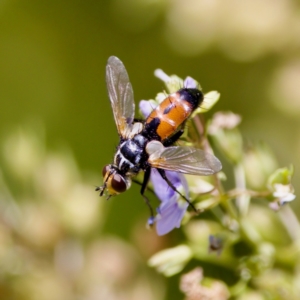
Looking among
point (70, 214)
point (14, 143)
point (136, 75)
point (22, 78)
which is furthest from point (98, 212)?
point (22, 78)

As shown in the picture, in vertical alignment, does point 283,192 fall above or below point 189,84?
below

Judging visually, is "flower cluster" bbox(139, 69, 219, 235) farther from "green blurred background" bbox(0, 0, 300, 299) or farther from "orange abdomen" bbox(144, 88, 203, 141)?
"green blurred background" bbox(0, 0, 300, 299)

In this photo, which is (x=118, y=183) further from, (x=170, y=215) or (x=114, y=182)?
(x=170, y=215)

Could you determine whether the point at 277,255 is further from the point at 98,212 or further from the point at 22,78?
the point at 22,78

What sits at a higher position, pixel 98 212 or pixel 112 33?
pixel 112 33

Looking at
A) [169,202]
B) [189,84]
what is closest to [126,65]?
[189,84]

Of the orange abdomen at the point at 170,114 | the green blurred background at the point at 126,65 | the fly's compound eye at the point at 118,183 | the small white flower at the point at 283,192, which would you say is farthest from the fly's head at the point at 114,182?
the green blurred background at the point at 126,65
